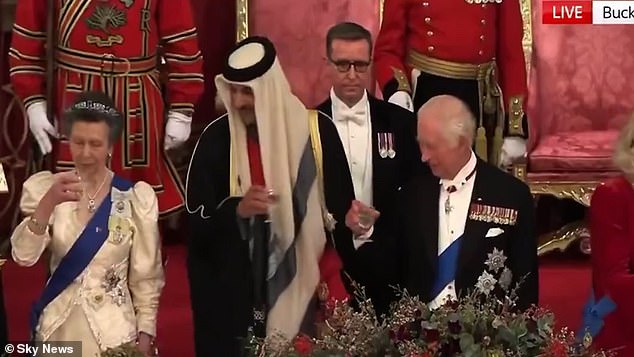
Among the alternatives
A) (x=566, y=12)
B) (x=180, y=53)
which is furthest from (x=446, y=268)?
(x=566, y=12)

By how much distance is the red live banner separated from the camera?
17.6ft

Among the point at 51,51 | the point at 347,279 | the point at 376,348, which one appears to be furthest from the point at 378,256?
the point at 51,51

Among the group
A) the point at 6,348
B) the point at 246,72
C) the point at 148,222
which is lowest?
the point at 6,348

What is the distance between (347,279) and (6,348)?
88 cm

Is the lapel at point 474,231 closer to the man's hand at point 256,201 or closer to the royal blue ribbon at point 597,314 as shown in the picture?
the royal blue ribbon at point 597,314

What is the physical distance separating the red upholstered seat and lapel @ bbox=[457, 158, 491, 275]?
1.78m

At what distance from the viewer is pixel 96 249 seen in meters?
3.21

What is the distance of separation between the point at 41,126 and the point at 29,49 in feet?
0.74

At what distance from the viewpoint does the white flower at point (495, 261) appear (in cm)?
331

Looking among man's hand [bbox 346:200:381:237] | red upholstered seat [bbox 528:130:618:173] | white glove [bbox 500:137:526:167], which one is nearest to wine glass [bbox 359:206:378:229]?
man's hand [bbox 346:200:381:237]

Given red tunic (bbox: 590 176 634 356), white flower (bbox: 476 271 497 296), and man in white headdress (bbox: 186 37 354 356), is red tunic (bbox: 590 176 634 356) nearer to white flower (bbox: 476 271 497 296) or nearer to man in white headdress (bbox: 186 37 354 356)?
white flower (bbox: 476 271 497 296)

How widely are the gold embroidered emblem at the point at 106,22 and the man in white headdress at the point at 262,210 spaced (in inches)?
22.8

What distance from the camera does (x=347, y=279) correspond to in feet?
11.5

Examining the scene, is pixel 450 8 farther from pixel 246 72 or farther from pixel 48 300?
pixel 48 300
